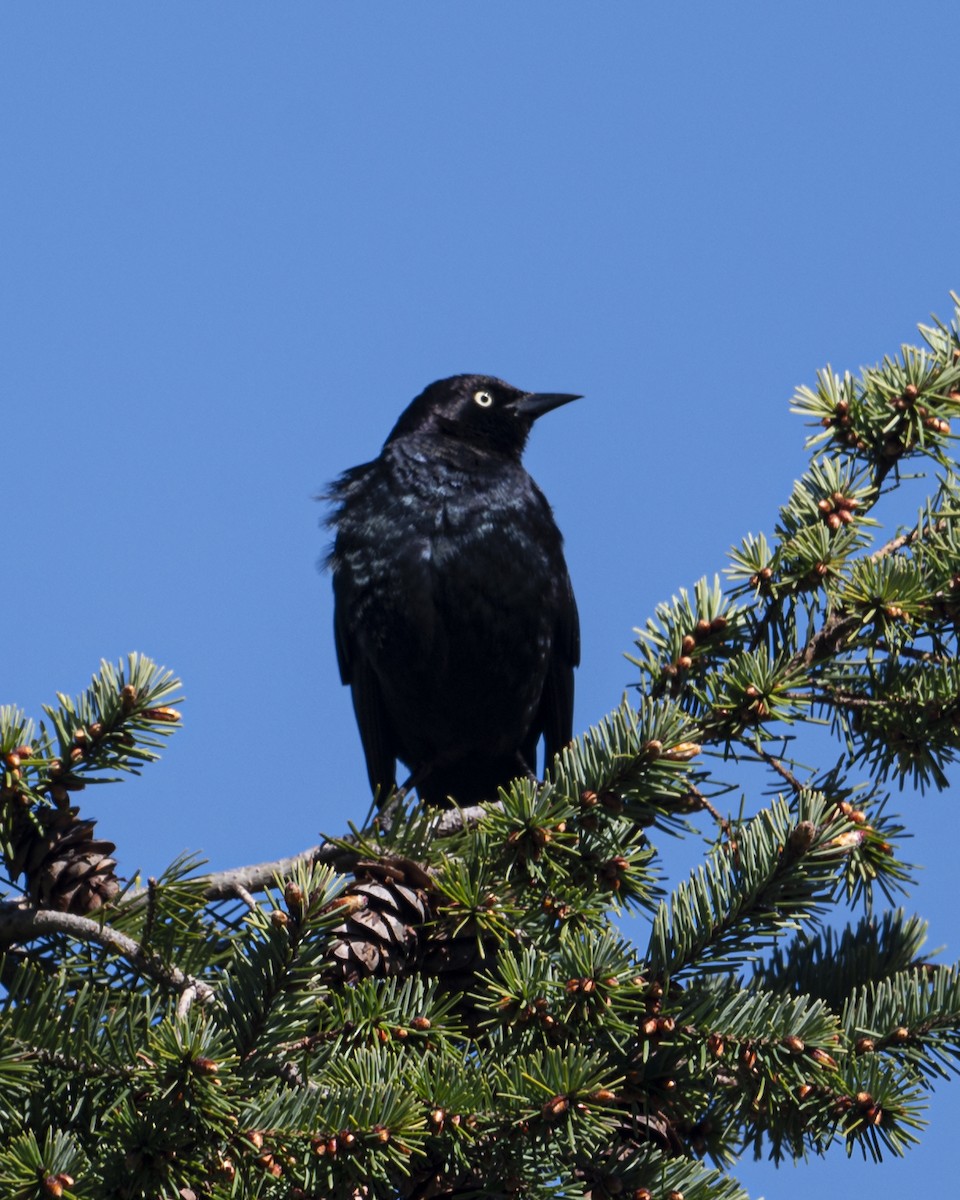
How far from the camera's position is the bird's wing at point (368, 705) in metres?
5.21

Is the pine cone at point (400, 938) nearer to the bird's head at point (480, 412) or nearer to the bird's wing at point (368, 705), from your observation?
the bird's wing at point (368, 705)

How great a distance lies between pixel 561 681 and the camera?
5.36m

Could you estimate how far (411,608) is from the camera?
487 centimetres

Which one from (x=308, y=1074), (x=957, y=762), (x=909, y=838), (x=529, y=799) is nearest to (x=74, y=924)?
(x=308, y=1074)

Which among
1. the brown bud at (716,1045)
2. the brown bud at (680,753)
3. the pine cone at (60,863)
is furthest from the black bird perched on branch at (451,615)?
the brown bud at (716,1045)

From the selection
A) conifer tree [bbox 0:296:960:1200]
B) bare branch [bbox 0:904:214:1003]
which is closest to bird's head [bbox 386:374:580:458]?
conifer tree [bbox 0:296:960:1200]

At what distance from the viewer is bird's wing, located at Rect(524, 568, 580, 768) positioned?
524 cm

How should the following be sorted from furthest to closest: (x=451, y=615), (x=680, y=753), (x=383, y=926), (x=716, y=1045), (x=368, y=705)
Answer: (x=368, y=705)
(x=451, y=615)
(x=383, y=926)
(x=680, y=753)
(x=716, y=1045)

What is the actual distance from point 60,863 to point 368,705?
2972mm

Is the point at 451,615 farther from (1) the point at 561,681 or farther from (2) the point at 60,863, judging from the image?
(2) the point at 60,863

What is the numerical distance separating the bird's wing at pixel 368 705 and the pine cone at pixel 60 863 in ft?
9.07

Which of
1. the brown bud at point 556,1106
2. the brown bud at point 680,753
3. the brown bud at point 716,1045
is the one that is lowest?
the brown bud at point 556,1106

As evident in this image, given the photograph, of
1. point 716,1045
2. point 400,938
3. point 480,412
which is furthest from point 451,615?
point 716,1045

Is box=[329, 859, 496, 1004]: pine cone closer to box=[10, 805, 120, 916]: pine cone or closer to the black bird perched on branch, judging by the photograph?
box=[10, 805, 120, 916]: pine cone
